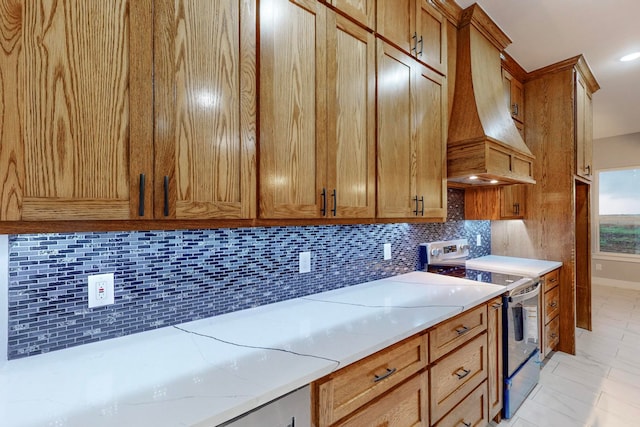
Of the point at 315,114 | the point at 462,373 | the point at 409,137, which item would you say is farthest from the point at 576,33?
the point at 462,373

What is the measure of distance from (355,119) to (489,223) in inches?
104

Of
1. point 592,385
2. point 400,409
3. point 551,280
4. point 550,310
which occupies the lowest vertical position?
point 592,385

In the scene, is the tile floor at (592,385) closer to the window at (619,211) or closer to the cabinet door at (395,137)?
the cabinet door at (395,137)

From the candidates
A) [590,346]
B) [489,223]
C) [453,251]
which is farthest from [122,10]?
[590,346]

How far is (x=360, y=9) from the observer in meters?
1.53

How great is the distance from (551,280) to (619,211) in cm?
400

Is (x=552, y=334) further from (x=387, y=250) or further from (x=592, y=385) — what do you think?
(x=387, y=250)

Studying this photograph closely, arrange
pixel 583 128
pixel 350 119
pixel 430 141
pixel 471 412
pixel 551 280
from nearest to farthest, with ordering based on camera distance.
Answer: pixel 350 119 → pixel 471 412 → pixel 430 141 → pixel 551 280 → pixel 583 128

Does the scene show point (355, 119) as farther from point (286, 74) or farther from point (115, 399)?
point (115, 399)

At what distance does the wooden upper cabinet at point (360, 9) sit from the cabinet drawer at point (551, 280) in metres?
2.53

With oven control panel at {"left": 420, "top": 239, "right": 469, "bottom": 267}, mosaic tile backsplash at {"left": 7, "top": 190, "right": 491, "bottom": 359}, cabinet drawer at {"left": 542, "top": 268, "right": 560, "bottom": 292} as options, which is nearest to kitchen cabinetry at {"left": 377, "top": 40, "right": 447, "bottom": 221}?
mosaic tile backsplash at {"left": 7, "top": 190, "right": 491, "bottom": 359}

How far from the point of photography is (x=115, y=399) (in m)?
0.77

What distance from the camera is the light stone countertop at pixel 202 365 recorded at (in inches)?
28.6

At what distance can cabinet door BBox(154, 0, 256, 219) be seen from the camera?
948 mm
